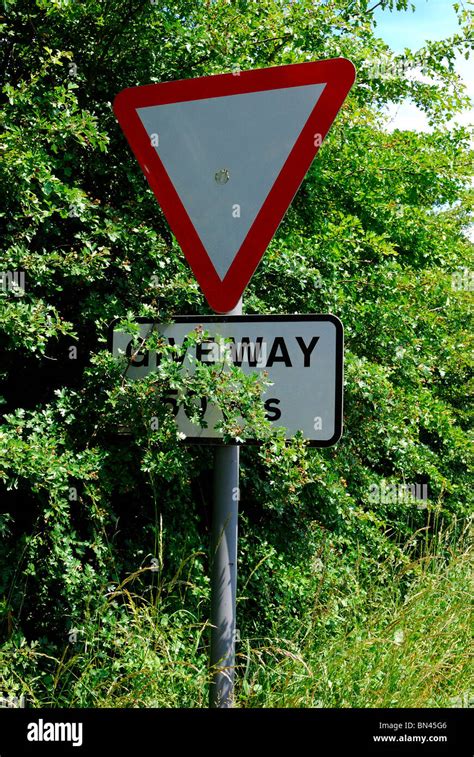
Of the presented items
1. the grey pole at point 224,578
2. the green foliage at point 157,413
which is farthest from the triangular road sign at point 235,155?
the grey pole at point 224,578

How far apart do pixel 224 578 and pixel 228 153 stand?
4.02 ft

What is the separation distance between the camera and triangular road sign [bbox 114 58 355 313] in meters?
2.17

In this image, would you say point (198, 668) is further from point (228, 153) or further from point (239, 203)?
point (228, 153)

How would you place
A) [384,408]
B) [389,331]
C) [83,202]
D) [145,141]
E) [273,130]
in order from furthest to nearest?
[389,331]
[384,408]
[83,202]
[145,141]
[273,130]

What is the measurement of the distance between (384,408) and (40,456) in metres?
1.91

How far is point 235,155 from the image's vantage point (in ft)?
7.38

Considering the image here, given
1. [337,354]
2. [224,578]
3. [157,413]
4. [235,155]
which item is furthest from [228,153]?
[224,578]

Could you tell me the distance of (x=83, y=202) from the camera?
283 cm

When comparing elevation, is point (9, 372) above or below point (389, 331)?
below

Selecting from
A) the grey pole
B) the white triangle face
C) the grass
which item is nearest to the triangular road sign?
the white triangle face

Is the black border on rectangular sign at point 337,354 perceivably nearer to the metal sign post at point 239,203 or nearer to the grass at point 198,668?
the metal sign post at point 239,203

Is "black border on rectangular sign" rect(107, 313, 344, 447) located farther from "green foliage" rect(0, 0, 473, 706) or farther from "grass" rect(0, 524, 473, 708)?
"grass" rect(0, 524, 473, 708)
